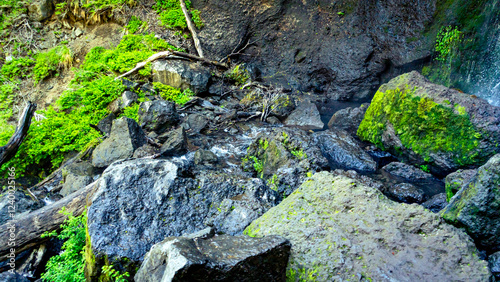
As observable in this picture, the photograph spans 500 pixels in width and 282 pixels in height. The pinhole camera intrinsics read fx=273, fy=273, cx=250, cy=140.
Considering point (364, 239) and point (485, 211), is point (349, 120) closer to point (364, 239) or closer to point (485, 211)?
point (485, 211)

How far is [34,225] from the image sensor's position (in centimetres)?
360

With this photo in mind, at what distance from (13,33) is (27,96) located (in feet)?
9.36

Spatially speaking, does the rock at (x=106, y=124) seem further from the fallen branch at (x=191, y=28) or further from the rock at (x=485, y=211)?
the rock at (x=485, y=211)

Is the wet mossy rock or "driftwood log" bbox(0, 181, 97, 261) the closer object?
"driftwood log" bbox(0, 181, 97, 261)

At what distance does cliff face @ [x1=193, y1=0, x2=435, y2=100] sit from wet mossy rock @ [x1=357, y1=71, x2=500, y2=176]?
4.29 metres

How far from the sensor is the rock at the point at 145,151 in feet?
18.2

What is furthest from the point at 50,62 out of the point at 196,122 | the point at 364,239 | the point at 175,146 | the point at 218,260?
the point at 364,239

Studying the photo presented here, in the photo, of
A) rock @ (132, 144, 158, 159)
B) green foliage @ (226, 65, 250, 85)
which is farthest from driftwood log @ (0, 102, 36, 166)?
green foliage @ (226, 65, 250, 85)

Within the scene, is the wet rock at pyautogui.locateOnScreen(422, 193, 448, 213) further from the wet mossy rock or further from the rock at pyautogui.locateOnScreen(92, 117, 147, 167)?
the rock at pyautogui.locateOnScreen(92, 117, 147, 167)

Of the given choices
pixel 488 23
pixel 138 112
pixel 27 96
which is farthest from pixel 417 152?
pixel 27 96

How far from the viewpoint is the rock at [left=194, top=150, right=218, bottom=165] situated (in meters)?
5.81

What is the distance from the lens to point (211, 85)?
32.3 ft

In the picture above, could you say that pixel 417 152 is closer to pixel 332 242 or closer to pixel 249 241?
pixel 332 242

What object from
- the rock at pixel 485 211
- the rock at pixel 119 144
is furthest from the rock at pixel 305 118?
the rock at pixel 485 211
